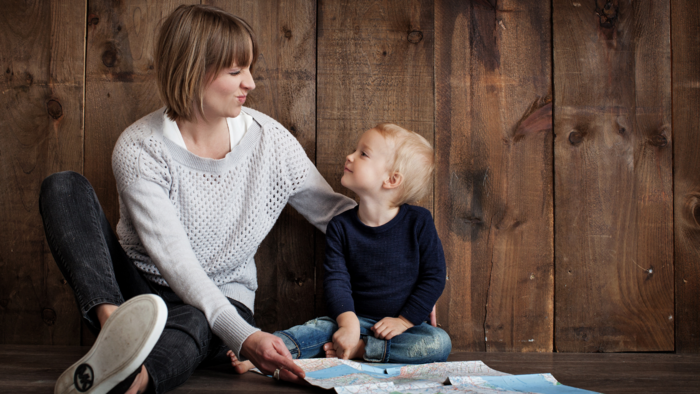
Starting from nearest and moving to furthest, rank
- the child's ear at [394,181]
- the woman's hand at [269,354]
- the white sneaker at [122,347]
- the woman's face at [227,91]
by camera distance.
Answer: the white sneaker at [122,347] < the woman's hand at [269,354] < the woman's face at [227,91] < the child's ear at [394,181]

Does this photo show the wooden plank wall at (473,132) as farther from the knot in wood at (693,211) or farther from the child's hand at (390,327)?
the child's hand at (390,327)

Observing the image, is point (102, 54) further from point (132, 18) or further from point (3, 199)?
point (3, 199)

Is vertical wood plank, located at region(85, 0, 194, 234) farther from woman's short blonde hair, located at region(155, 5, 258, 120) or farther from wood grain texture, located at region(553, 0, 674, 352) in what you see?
wood grain texture, located at region(553, 0, 674, 352)

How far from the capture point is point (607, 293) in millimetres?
1335

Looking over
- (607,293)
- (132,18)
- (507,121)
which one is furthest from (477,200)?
(132,18)

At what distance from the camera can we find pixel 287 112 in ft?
4.44

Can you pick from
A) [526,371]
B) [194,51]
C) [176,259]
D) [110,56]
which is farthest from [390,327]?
[110,56]

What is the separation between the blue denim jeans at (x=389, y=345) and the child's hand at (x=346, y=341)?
1.3 inches

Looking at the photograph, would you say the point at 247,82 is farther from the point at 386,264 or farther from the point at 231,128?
the point at 386,264

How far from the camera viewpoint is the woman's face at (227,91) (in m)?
1.08

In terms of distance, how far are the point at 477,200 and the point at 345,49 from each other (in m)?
0.58

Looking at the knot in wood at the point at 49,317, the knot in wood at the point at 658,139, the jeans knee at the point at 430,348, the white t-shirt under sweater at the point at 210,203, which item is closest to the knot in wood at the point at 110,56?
the white t-shirt under sweater at the point at 210,203

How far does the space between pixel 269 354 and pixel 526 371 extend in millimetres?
640

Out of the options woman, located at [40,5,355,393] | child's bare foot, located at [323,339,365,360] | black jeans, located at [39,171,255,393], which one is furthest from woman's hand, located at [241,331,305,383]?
child's bare foot, located at [323,339,365,360]
